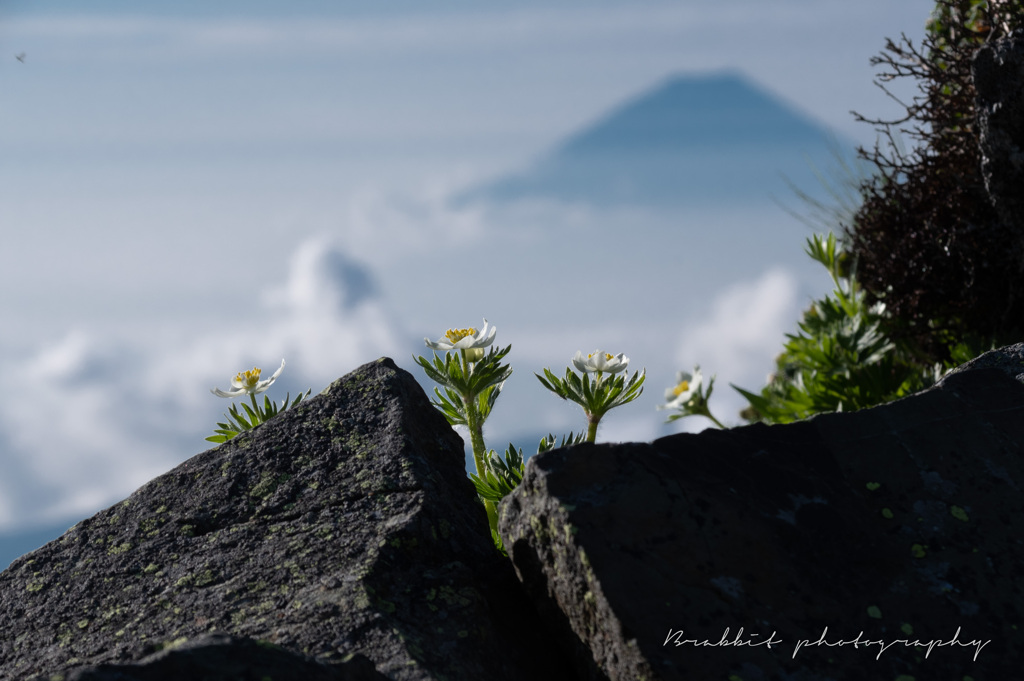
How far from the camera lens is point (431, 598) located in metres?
2.84

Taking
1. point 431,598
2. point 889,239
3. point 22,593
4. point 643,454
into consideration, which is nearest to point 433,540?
point 431,598

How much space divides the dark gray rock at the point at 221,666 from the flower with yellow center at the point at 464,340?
5.25 ft

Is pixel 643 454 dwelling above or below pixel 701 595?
above

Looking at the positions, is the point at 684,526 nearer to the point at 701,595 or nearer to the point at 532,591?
the point at 701,595

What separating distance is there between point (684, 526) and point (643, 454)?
284 millimetres

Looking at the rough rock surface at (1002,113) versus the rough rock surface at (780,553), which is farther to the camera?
the rough rock surface at (1002,113)

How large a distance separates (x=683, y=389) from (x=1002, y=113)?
2494 millimetres

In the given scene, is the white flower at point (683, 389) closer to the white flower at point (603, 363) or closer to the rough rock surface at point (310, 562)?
the white flower at point (603, 363)

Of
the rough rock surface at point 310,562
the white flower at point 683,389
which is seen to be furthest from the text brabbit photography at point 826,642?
the white flower at point 683,389

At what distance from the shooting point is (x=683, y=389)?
5465 millimetres

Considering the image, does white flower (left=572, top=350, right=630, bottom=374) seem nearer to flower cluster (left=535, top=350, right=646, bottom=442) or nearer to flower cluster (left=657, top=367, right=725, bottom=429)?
flower cluster (left=535, top=350, right=646, bottom=442)

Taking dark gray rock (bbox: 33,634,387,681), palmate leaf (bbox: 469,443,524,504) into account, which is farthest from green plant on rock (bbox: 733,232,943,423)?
dark gray rock (bbox: 33,634,387,681)

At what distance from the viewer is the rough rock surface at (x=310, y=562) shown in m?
2.71

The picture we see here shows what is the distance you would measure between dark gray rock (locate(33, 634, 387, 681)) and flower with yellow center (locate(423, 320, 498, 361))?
5.25 feet
